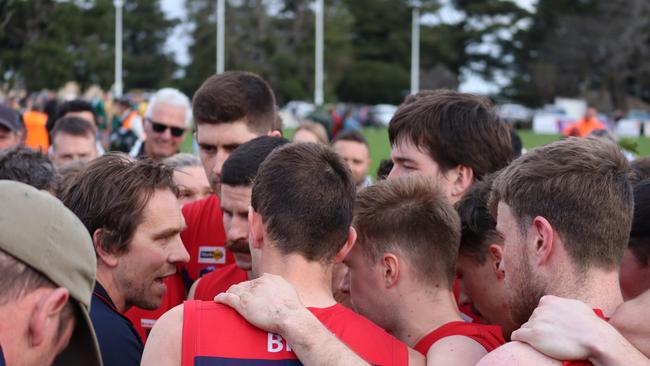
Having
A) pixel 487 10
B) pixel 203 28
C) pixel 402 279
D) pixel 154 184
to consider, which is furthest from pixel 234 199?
pixel 487 10

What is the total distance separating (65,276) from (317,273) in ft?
3.51

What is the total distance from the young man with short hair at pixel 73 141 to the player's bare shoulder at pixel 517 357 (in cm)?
648

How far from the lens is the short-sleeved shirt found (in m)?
3.40

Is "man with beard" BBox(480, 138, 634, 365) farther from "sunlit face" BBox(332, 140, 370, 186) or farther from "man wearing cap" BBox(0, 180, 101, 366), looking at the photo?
"sunlit face" BBox(332, 140, 370, 186)

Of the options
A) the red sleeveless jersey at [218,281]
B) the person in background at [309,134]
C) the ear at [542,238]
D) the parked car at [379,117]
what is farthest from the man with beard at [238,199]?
the parked car at [379,117]

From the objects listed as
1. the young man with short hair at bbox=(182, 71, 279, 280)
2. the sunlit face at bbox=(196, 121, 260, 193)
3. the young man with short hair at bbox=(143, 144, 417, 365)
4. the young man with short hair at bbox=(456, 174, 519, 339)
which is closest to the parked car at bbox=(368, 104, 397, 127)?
the young man with short hair at bbox=(182, 71, 279, 280)

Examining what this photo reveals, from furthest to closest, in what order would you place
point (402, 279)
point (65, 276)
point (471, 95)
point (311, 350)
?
point (471, 95) < point (402, 279) < point (311, 350) < point (65, 276)

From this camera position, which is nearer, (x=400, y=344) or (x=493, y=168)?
(x=400, y=344)

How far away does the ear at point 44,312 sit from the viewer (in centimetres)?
224

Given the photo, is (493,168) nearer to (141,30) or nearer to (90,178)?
(90,178)

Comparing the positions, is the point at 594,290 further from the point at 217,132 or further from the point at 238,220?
the point at 217,132

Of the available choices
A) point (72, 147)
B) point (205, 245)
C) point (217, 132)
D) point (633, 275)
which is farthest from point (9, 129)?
point (633, 275)

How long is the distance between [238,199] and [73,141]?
4880 millimetres

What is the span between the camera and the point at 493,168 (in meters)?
4.68
